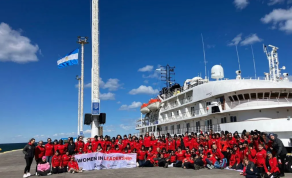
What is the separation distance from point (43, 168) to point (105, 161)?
3.43 m

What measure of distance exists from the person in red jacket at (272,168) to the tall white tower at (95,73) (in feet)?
41.9

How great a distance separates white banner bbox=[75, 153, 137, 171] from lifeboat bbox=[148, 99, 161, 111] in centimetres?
2391

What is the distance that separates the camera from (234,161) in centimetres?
1305

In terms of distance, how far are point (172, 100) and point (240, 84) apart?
49.2ft

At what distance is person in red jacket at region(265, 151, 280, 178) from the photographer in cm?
981

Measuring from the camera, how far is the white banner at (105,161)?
45.6ft

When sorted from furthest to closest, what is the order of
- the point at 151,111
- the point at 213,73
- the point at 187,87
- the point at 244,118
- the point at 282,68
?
the point at 151,111 < the point at 187,87 < the point at 213,73 < the point at 282,68 < the point at 244,118

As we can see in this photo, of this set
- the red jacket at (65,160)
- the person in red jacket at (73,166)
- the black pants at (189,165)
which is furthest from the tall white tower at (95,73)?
the black pants at (189,165)

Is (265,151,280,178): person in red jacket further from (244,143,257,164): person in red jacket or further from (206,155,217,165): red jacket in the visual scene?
(206,155,217,165): red jacket

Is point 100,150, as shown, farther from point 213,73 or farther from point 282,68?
point 282,68

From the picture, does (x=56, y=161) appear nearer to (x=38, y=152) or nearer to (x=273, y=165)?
(x=38, y=152)

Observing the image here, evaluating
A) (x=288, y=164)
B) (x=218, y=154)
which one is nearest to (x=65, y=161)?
(x=218, y=154)

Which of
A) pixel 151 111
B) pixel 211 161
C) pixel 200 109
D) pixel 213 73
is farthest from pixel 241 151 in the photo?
pixel 151 111

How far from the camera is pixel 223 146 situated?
1431cm
